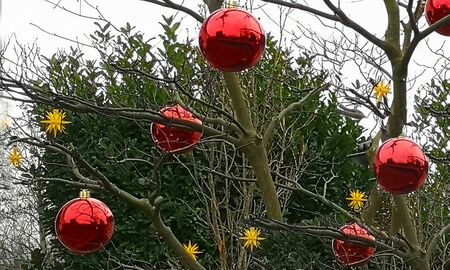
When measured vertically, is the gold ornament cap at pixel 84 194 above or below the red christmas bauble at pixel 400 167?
above

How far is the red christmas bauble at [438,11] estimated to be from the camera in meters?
2.09

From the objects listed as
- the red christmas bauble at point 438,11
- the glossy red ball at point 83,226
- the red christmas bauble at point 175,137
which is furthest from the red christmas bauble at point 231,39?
the glossy red ball at point 83,226

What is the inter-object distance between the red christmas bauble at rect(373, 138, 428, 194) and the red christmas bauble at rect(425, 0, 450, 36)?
14.4 inches

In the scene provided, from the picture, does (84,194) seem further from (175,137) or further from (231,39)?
(231,39)

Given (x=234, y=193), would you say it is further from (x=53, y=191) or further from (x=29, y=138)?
(x=29, y=138)

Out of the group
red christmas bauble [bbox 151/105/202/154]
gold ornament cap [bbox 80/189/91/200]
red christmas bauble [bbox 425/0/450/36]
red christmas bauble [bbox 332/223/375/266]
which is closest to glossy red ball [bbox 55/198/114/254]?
gold ornament cap [bbox 80/189/91/200]

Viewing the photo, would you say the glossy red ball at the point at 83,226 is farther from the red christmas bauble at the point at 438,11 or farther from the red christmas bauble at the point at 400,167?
the red christmas bauble at the point at 438,11

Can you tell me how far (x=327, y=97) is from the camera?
16.3ft

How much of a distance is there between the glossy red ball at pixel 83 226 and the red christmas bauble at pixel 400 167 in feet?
2.89

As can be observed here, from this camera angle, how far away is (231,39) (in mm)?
1852

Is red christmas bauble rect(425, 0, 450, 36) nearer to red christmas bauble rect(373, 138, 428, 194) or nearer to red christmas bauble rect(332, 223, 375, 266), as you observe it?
red christmas bauble rect(373, 138, 428, 194)

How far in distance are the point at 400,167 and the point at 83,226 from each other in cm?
98

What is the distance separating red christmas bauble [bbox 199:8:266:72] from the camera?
186 centimetres

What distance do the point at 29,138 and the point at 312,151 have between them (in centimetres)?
302
